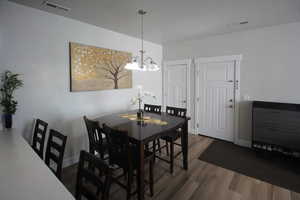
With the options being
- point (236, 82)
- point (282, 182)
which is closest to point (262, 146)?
point (282, 182)

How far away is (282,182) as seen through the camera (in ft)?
7.81

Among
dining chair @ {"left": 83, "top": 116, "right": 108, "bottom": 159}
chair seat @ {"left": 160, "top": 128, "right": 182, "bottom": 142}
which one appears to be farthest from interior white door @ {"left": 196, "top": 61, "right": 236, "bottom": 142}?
dining chair @ {"left": 83, "top": 116, "right": 108, "bottom": 159}

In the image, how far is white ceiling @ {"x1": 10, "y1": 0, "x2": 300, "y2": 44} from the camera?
2280 mm

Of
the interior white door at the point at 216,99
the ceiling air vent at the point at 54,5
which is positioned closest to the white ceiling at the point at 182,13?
the ceiling air vent at the point at 54,5

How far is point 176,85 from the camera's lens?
4.77 metres

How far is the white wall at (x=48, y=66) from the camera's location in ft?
7.44

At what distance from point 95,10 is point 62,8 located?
476mm

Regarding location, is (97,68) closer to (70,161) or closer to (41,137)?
(41,137)

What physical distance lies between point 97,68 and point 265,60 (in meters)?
3.47

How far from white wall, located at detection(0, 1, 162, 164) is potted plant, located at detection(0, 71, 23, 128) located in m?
0.13

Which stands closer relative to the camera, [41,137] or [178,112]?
[41,137]

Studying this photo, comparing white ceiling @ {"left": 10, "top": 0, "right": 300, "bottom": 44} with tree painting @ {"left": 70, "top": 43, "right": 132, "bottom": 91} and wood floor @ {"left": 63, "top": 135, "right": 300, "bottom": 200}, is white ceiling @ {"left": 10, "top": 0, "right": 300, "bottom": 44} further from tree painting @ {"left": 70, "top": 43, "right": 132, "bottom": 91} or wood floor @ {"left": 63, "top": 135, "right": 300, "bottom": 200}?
wood floor @ {"left": 63, "top": 135, "right": 300, "bottom": 200}

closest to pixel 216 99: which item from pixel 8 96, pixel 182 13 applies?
pixel 182 13

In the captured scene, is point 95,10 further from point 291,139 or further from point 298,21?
point 291,139
